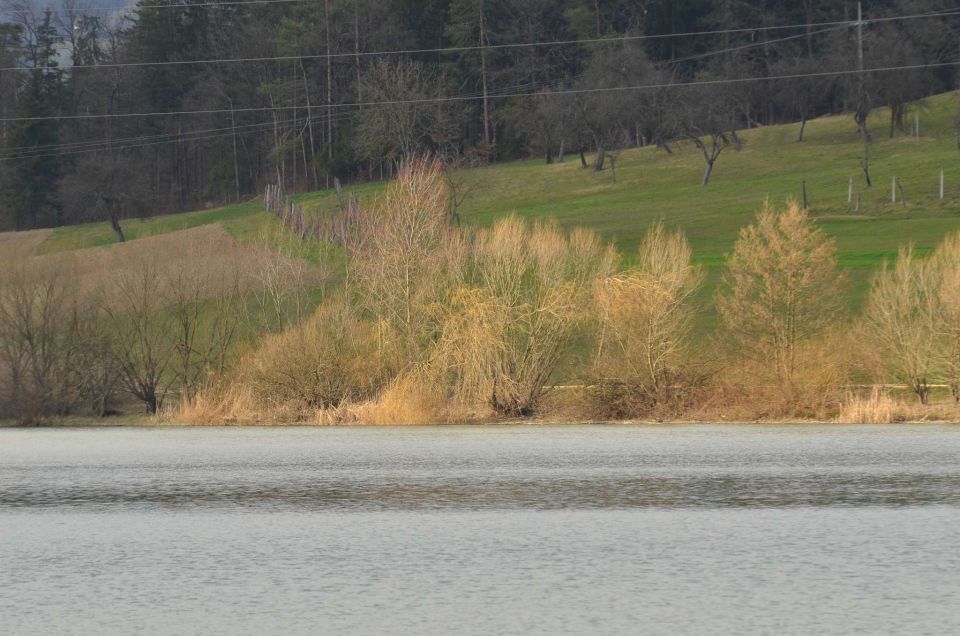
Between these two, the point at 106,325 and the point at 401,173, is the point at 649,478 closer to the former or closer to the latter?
the point at 401,173

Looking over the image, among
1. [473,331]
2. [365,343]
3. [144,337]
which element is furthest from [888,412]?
[144,337]

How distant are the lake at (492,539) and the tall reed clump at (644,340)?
23.2ft

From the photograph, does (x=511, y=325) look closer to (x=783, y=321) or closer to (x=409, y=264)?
(x=409, y=264)

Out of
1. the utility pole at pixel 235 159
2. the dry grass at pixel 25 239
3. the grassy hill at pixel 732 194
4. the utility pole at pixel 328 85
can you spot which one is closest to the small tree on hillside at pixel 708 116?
the grassy hill at pixel 732 194

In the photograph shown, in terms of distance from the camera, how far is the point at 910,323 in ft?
124

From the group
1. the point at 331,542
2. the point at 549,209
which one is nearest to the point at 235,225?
the point at 549,209

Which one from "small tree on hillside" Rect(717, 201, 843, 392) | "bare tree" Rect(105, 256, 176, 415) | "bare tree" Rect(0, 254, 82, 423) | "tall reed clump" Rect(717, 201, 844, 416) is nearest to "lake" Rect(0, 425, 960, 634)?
"tall reed clump" Rect(717, 201, 844, 416)

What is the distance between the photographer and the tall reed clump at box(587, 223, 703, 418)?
1533 inches

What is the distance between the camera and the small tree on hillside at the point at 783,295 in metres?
38.8

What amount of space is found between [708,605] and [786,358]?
82.3 feet

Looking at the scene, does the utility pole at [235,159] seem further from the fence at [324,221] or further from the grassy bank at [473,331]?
the grassy bank at [473,331]

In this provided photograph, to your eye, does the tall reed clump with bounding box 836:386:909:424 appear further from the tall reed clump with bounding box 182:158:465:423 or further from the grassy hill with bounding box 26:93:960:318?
the tall reed clump with bounding box 182:158:465:423

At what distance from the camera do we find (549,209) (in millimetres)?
88562

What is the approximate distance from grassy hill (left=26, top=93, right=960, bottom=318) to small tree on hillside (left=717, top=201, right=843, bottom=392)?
9.47 m
